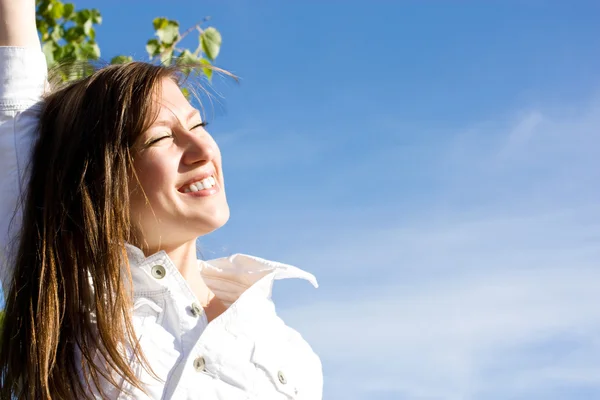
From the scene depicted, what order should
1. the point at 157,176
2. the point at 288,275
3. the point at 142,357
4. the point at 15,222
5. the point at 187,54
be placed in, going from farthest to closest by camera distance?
the point at 187,54
the point at 288,275
the point at 15,222
the point at 157,176
the point at 142,357

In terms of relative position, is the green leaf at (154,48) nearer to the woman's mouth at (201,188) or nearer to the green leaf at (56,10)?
the green leaf at (56,10)

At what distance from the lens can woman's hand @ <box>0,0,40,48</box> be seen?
2.45 metres

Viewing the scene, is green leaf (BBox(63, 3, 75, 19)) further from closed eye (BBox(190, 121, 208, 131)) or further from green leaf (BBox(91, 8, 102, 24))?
closed eye (BBox(190, 121, 208, 131))

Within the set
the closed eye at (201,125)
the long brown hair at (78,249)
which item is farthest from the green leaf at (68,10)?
the closed eye at (201,125)

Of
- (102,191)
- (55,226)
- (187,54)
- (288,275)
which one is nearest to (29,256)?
(55,226)

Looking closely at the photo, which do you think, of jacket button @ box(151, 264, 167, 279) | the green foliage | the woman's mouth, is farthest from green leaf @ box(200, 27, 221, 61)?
jacket button @ box(151, 264, 167, 279)

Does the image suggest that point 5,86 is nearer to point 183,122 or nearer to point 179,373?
point 183,122

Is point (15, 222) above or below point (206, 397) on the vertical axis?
above

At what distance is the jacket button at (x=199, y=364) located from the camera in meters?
2.18

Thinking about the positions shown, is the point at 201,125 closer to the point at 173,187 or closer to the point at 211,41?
the point at 173,187

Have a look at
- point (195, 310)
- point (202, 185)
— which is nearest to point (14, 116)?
point (202, 185)

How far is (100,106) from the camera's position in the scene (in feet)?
7.69

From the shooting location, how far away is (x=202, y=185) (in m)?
2.30

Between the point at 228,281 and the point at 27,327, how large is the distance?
0.66 metres
